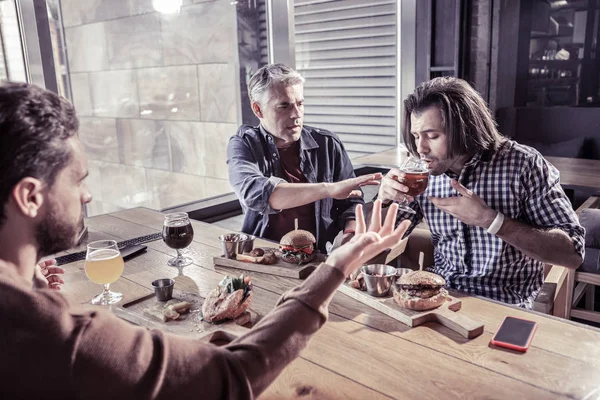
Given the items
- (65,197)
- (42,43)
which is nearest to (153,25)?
(42,43)

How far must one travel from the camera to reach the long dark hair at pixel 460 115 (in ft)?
6.10

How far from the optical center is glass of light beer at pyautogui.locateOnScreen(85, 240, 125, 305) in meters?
1.54

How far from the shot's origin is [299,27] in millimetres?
5250

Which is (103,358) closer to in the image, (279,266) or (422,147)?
(279,266)

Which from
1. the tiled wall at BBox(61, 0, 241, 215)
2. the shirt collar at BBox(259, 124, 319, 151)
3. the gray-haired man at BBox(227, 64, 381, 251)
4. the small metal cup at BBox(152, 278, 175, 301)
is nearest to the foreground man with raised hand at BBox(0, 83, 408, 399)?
the small metal cup at BBox(152, 278, 175, 301)

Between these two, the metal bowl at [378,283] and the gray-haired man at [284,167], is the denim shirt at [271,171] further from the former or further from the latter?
the metal bowl at [378,283]

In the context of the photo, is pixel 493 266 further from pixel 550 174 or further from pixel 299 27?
pixel 299 27

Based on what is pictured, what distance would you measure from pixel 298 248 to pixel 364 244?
73 centimetres

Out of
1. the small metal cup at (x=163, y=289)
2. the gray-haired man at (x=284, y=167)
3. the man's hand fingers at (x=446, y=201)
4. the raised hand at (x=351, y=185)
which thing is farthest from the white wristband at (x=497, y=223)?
the small metal cup at (x=163, y=289)

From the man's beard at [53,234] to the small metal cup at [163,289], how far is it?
58 cm

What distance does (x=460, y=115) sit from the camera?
6.09ft

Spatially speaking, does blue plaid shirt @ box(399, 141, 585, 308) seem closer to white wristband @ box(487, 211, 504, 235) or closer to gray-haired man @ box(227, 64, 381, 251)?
white wristband @ box(487, 211, 504, 235)

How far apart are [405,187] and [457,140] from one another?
0.86ft

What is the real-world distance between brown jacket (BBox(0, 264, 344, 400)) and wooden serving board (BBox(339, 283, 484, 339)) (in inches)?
20.3
